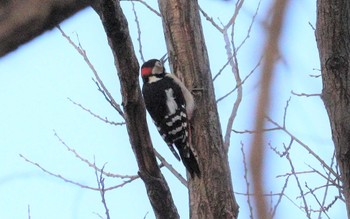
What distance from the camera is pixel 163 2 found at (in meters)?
4.24

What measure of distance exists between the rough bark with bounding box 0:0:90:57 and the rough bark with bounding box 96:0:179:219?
1448 millimetres

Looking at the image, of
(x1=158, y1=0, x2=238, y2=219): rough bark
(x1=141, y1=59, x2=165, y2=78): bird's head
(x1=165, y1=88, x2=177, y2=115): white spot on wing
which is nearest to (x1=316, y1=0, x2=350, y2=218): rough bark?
(x1=158, y1=0, x2=238, y2=219): rough bark

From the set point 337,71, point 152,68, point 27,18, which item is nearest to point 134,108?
point 337,71

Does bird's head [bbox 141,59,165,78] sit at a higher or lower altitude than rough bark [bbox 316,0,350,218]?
higher

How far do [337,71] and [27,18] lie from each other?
2823mm

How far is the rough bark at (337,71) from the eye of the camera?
3.40 m

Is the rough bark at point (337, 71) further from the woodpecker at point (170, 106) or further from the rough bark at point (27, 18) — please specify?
the rough bark at point (27, 18)

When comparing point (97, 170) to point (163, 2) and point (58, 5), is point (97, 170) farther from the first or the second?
point (58, 5)

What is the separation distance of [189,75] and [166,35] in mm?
281

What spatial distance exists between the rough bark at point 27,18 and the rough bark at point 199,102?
10.6 ft

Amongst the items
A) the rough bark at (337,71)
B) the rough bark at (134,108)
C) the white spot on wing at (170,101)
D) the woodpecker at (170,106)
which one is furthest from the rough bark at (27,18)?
the white spot on wing at (170,101)

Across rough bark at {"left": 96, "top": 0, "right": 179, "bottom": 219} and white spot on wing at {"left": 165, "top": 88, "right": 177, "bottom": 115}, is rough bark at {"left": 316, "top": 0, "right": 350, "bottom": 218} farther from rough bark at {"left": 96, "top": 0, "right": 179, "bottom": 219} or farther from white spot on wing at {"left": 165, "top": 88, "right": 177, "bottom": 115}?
white spot on wing at {"left": 165, "top": 88, "right": 177, "bottom": 115}

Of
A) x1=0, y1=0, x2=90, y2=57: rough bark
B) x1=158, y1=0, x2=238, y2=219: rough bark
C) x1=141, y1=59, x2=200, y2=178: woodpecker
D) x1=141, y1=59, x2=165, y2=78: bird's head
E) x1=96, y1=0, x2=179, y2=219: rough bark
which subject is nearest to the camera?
x1=0, y1=0, x2=90, y2=57: rough bark

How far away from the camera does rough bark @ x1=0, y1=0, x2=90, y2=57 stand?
819 mm
